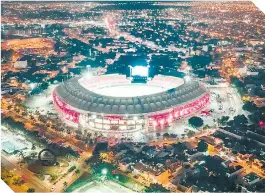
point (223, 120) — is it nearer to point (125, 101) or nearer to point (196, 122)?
point (196, 122)

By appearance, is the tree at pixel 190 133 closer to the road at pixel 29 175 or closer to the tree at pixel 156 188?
the tree at pixel 156 188

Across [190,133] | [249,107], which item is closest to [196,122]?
[190,133]

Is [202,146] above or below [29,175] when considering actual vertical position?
above

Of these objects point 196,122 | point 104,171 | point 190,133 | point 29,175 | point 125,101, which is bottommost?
point 29,175

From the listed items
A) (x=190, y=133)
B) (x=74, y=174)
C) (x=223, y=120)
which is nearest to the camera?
(x=74, y=174)

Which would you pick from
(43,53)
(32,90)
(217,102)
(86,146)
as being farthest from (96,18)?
(86,146)

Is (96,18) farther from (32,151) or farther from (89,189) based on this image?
(89,189)

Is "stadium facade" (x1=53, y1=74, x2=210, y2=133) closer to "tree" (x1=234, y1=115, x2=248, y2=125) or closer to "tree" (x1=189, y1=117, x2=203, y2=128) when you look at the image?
"tree" (x1=189, y1=117, x2=203, y2=128)
